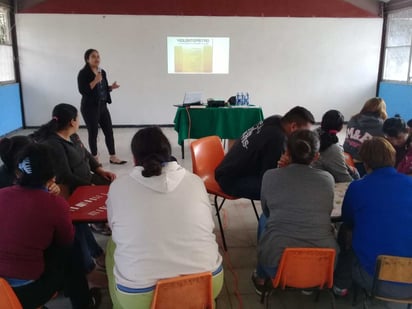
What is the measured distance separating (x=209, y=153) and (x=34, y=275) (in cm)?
164

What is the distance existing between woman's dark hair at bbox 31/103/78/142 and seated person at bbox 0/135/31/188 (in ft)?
1.06

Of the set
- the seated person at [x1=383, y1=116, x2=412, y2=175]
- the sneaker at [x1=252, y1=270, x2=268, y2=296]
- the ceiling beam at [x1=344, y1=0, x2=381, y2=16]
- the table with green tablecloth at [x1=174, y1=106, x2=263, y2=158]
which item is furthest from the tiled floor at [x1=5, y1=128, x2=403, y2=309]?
the ceiling beam at [x1=344, y1=0, x2=381, y2=16]

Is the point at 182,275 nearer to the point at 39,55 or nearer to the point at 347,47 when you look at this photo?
the point at 39,55

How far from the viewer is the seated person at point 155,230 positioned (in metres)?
1.39

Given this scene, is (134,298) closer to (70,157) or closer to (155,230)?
(155,230)

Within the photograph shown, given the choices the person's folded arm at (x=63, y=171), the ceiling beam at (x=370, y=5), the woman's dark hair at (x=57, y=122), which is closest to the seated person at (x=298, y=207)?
the person's folded arm at (x=63, y=171)

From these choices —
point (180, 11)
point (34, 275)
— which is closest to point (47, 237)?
point (34, 275)

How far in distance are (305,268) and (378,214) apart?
40 centimetres

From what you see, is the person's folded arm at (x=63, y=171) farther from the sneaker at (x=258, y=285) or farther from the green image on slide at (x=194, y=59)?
the green image on slide at (x=194, y=59)

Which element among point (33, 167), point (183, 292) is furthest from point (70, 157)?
point (183, 292)

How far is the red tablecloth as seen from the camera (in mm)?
1758

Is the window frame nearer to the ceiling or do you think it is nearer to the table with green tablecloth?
the ceiling

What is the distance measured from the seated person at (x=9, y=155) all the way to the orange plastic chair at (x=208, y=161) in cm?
116

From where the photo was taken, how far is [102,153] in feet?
18.1
